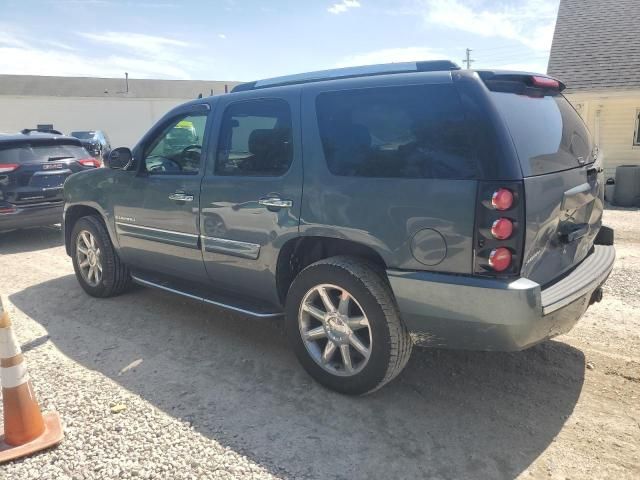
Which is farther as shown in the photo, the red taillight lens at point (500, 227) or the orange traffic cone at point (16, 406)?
the orange traffic cone at point (16, 406)

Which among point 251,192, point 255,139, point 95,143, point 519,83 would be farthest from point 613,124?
point 95,143

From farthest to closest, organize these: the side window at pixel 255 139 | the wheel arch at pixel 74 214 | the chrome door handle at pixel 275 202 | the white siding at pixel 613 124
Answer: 1. the white siding at pixel 613 124
2. the wheel arch at pixel 74 214
3. the side window at pixel 255 139
4. the chrome door handle at pixel 275 202

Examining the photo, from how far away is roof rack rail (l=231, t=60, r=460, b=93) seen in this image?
10.0 ft

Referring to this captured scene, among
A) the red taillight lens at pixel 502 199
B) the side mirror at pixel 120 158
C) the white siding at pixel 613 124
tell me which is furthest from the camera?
the white siding at pixel 613 124

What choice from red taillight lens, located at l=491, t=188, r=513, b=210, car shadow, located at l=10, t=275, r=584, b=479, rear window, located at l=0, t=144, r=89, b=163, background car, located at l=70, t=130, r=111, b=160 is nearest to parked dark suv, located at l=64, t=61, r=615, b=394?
red taillight lens, located at l=491, t=188, r=513, b=210

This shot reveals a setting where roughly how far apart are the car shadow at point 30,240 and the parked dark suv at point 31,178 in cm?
36

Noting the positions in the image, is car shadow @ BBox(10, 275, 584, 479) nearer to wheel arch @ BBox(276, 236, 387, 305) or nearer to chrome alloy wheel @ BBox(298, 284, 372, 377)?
chrome alloy wheel @ BBox(298, 284, 372, 377)

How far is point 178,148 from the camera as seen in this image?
4.37 metres

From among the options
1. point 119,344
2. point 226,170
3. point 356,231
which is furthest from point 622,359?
point 119,344

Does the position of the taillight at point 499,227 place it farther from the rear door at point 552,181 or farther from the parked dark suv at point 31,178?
the parked dark suv at point 31,178

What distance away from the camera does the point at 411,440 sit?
2824 mm

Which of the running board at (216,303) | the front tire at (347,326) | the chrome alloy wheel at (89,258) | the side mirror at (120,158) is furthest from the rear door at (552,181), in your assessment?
the chrome alloy wheel at (89,258)

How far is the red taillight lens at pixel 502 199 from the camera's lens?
2588 mm

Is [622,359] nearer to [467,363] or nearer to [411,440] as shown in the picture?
[467,363]
